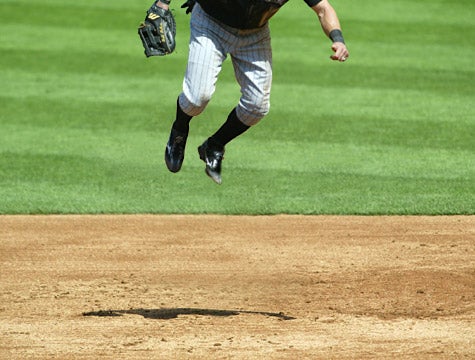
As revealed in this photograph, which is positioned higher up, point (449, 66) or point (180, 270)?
point (449, 66)

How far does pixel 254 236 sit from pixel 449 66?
19.8ft

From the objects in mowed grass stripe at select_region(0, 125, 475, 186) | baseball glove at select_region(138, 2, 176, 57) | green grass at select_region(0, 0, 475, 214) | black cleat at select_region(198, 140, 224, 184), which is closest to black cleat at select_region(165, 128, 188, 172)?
black cleat at select_region(198, 140, 224, 184)

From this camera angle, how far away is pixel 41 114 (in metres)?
12.0

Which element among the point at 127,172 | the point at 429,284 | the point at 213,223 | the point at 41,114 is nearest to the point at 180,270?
the point at 213,223

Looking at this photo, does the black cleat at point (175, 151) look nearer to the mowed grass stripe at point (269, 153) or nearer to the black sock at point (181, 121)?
the black sock at point (181, 121)

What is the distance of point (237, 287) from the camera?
7465mm

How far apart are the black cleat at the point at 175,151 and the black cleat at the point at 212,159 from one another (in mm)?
204

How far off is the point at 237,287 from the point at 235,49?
1.78 meters

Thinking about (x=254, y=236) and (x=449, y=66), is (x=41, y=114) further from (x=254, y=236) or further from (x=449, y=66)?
(x=449, y=66)

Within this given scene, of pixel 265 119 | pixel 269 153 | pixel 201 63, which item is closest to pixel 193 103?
pixel 201 63

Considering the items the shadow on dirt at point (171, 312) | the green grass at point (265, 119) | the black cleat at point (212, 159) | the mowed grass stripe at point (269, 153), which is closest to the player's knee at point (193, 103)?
the black cleat at point (212, 159)

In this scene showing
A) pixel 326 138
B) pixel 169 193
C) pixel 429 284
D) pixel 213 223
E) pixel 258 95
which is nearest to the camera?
pixel 258 95

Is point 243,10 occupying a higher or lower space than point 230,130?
higher

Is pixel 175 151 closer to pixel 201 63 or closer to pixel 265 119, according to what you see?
pixel 201 63
